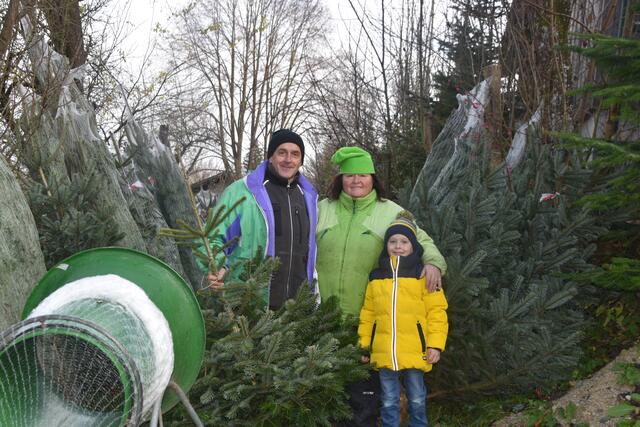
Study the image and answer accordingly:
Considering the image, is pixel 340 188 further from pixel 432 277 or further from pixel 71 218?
pixel 71 218

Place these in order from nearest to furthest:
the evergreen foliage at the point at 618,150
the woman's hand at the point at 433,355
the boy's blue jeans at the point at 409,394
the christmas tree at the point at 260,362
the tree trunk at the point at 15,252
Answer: the christmas tree at the point at 260,362 < the tree trunk at the point at 15,252 < the woman's hand at the point at 433,355 < the boy's blue jeans at the point at 409,394 < the evergreen foliage at the point at 618,150

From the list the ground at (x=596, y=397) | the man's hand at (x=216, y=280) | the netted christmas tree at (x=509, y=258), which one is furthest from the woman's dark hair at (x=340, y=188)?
the ground at (x=596, y=397)

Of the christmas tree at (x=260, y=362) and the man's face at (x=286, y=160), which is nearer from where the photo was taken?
the christmas tree at (x=260, y=362)

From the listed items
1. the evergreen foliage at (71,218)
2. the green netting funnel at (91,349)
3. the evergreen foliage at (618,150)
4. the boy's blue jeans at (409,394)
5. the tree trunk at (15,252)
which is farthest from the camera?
the evergreen foliage at (71,218)

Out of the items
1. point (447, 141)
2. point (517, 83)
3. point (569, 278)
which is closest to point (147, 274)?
point (569, 278)

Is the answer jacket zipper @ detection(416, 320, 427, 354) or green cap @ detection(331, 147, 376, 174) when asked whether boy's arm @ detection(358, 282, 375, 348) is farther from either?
green cap @ detection(331, 147, 376, 174)

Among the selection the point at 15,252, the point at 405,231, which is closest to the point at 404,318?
the point at 405,231

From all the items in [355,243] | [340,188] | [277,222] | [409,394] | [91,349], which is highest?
[340,188]

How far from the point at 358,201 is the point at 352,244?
28 centimetres

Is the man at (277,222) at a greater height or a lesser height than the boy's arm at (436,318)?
greater

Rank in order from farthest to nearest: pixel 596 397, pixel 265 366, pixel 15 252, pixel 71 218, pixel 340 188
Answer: pixel 71 218
pixel 340 188
pixel 596 397
pixel 15 252
pixel 265 366

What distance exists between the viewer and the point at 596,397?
158 inches

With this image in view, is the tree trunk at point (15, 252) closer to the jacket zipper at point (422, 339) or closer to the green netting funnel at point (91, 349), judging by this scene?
the green netting funnel at point (91, 349)

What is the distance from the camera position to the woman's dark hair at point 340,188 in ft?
13.3
